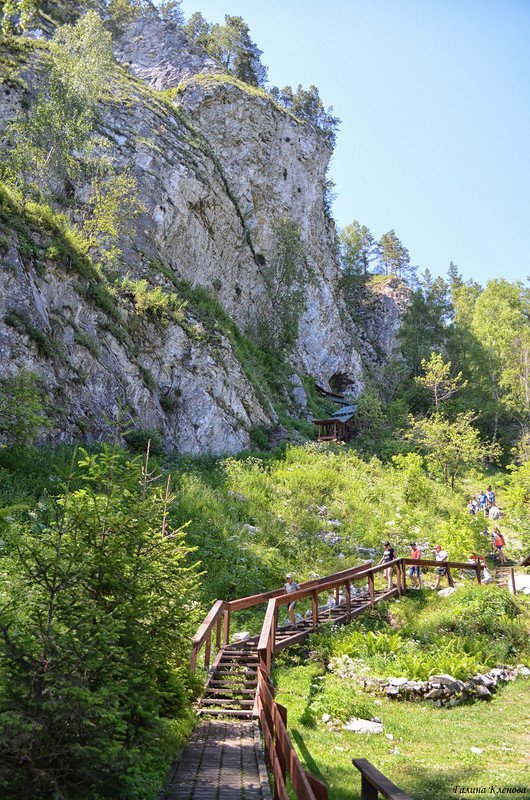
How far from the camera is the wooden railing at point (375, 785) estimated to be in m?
3.70

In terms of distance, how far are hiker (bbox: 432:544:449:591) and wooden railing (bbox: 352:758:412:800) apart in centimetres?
1124

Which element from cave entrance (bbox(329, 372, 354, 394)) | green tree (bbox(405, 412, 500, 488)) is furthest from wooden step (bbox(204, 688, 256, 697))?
cave entrance (bbox(329, 372, 354, 394))

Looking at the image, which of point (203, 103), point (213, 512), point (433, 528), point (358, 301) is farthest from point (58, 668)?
point (358, 301)

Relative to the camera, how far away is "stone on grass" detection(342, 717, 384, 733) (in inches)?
320

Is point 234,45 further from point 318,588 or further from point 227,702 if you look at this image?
point 227,702

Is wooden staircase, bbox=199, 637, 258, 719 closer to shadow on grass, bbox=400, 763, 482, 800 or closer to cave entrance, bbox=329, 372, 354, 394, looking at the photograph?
shadow on grass, bbox=400, 763, 482, 800

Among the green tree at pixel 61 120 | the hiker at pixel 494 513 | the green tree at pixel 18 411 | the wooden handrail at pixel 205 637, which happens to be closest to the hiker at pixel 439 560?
the hiker at pixel 494 513

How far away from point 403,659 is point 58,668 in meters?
8.30

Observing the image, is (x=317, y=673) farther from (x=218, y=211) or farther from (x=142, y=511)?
(x=218, y=211)

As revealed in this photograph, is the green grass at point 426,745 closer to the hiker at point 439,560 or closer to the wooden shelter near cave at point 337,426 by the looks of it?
the hiker at point 439,560

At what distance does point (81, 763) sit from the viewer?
406cm

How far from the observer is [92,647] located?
4.31 meters

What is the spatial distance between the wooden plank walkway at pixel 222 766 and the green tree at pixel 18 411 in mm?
9760

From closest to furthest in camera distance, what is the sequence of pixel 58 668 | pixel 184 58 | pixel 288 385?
pixel 58 668 < pixel 288 385 < pixel 184 58
